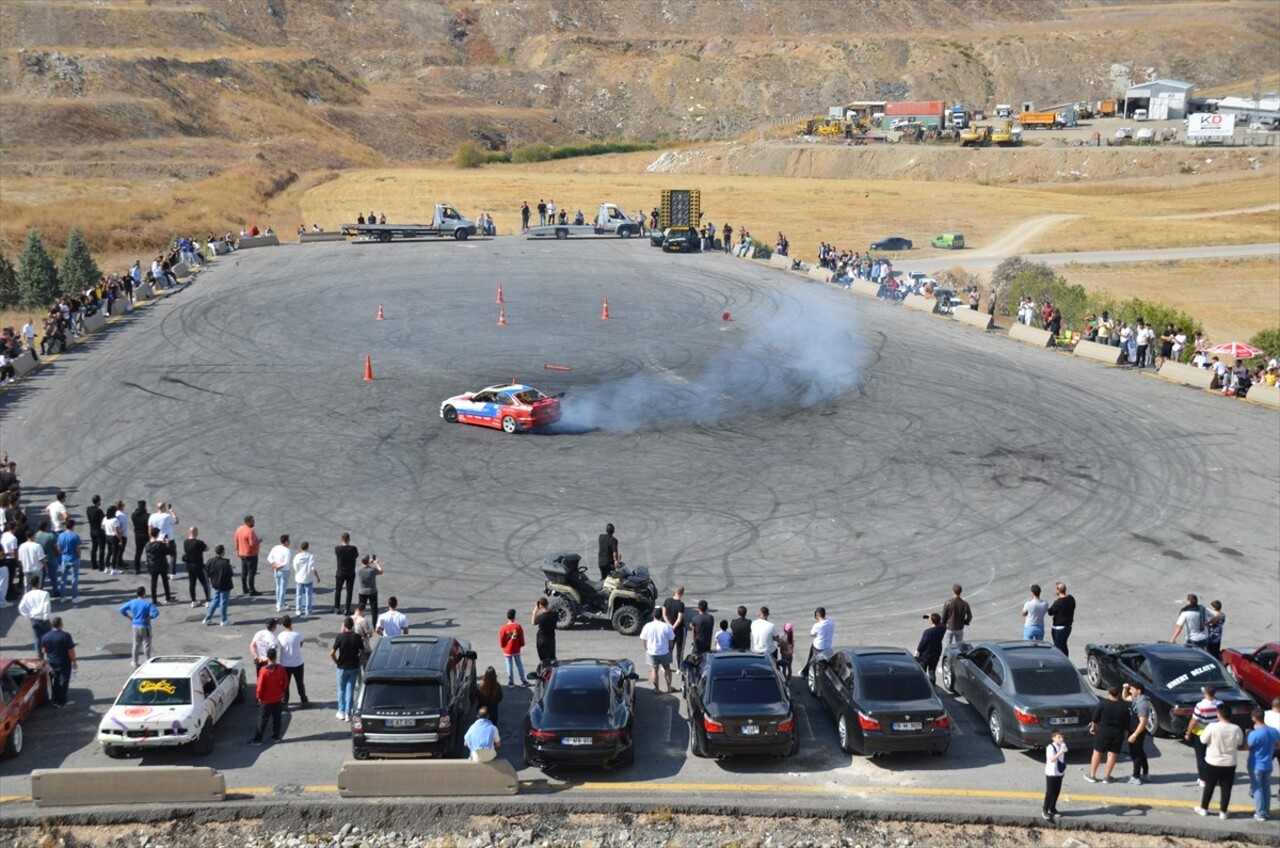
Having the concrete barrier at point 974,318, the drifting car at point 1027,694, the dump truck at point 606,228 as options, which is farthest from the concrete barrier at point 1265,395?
the dump truck at point 606,228

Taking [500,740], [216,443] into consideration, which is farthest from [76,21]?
[500,740]

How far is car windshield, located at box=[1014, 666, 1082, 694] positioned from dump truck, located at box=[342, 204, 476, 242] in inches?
2191

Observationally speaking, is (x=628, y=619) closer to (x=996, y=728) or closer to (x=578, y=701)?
(x=578, y=701)

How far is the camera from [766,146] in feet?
379

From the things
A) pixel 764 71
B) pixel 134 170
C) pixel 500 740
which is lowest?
pixel 500 740

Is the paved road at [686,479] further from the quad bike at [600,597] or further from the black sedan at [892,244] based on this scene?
the black sedan at [892,244]

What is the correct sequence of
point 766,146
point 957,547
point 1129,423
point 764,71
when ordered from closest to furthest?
point 957,547 < point 1129,423 < point 766,146 < point 764,71

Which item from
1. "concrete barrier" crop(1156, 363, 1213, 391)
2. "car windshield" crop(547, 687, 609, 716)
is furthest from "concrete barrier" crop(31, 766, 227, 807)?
"concrete barrier" crop(1156, 363, 1213, 391)

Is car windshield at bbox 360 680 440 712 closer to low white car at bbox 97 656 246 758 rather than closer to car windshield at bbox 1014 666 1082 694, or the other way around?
low white car at bbox 97 656 246 758

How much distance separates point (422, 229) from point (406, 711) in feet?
181

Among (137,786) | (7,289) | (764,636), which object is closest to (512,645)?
(764,636)

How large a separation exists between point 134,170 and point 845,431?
272 ft

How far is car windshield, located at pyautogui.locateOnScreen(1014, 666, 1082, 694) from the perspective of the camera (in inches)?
659

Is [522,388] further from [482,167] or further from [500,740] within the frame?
[482,167]
